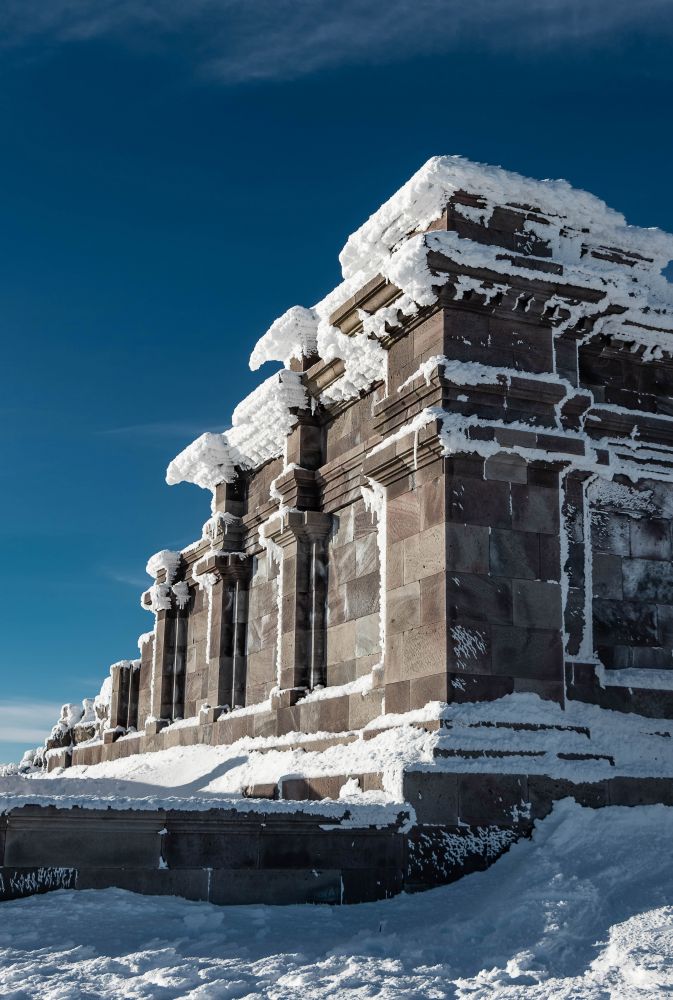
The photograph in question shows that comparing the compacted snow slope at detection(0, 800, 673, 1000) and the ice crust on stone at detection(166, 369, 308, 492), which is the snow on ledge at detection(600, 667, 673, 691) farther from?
the ice crust on stone at detection(166, 369, 308, 492)

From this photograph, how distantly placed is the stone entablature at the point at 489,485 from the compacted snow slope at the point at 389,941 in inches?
95.3

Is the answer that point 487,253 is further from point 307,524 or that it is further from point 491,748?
point 491,748

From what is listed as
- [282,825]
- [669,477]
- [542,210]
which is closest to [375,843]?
[282,825]

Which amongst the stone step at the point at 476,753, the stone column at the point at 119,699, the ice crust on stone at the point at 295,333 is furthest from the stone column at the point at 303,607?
the stone column at the point at 119,699

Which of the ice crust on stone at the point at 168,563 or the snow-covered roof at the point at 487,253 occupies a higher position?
the snow-covered roof at the point at 487,253

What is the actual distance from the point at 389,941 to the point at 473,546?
4495 millimetres

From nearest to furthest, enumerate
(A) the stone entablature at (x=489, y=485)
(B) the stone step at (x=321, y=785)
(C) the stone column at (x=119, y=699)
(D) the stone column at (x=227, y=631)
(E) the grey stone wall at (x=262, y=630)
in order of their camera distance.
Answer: (B) the stone step at (x=321, y=785)
(A) the stone entablature at (x=489, y=485)
(E) the grey stone wall at (x=262, y=630)
(D) the stone column at (x=227, y=631)
(C) the stone column at (x=119, y=699)

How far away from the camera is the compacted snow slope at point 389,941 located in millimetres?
7242

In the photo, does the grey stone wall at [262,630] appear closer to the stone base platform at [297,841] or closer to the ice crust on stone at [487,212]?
the ice crust on stone at [487,212]

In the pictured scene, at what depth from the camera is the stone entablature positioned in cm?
1188

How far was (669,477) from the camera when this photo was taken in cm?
1381

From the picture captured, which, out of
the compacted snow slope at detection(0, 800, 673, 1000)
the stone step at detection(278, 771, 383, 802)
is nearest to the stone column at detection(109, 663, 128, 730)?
the stone step at detection(278, 771, 383, 802)

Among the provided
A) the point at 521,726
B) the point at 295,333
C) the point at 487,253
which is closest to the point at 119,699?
the point at 295,333

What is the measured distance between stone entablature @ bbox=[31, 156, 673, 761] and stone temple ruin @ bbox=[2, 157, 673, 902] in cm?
3
